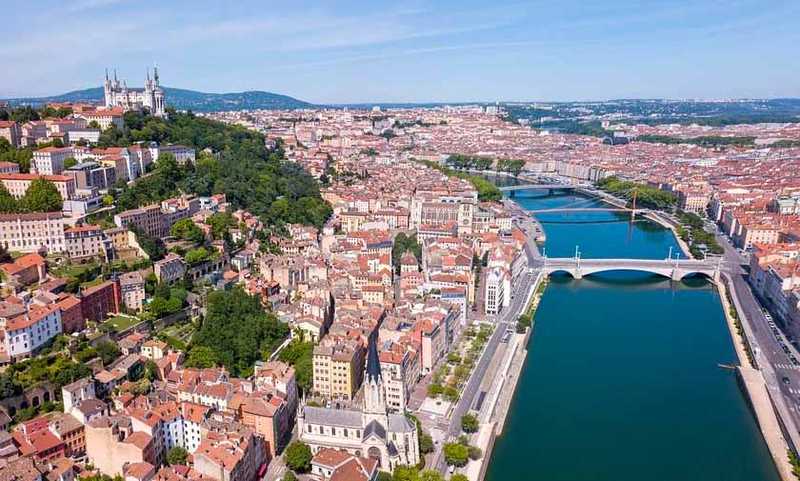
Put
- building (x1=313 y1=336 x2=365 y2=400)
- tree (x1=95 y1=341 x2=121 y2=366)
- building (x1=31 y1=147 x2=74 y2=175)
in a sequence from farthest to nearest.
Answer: building (x1=31 y1=147 x2=74 y2=175)
building (x1=313 y1=336 x2=365 y2=400)
tree (x1=95 y1=341 x2=121 y2=366)

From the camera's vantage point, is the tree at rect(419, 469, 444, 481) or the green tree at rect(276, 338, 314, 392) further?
the green tree at rect(276, 338, 314, 392)

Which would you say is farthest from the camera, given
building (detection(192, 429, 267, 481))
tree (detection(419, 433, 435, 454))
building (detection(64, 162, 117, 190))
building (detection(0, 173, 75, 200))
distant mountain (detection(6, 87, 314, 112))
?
distant mountain (detection(6, 87, 314, 112))

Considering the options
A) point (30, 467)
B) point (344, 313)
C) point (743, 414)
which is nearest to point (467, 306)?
point (344, 313)

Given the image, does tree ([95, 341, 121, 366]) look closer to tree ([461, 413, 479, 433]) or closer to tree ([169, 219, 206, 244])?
tree ([169, 219, 206, 244])

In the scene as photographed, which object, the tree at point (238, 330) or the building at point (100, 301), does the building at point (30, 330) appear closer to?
the building at point (100, 301)

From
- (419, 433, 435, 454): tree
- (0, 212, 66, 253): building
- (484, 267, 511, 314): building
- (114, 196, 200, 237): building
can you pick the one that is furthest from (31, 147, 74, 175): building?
(419, 433, 435, 454): tree

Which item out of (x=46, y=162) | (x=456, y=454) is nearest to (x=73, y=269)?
(x=46, y=162)

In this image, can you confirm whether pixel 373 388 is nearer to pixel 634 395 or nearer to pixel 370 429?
pixel 370 429
